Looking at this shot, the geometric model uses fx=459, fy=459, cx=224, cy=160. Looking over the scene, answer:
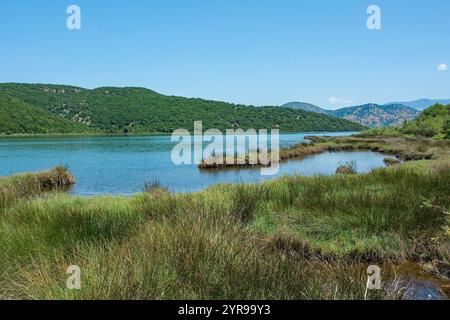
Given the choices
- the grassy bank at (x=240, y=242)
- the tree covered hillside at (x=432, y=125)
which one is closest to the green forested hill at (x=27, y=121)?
the tree covered hillside at (x=432, y=125)

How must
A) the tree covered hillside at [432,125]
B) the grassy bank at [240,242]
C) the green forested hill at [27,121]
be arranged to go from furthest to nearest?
1. the green forested hill at [27,121]
2. the tree covered hillside at [432,125]
3. the grassy bank at [240,242]

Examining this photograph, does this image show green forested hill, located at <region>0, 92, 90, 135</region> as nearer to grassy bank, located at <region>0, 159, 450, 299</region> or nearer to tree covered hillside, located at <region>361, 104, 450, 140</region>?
tree covered hillside, located at <region>361, 104, 450, 140</region>

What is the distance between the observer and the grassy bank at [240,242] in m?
4.54

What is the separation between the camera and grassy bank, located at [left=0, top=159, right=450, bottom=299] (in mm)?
4539

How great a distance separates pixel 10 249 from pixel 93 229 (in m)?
1.33

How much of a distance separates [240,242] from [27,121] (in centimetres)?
16745

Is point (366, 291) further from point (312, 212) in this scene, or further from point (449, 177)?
point (449, 177)

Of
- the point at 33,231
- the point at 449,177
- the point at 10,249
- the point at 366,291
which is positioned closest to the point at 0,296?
the point at 10,249

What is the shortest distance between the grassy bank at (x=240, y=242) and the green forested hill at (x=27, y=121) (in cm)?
15311

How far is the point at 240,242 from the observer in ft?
19.3

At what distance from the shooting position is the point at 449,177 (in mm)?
12367

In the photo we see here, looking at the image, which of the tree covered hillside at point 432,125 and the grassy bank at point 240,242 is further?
the tree covered hillside at point 432,125

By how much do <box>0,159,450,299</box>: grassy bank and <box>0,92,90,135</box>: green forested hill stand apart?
153m

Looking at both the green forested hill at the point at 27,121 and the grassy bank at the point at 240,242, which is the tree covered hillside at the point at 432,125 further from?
the green forested hill at the point at 27,121
